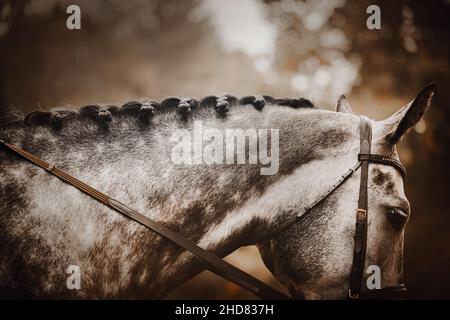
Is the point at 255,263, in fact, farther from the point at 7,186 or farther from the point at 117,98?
the point at 7,186

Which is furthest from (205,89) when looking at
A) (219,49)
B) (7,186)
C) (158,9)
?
(7,186)

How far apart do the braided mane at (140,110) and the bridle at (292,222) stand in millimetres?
209

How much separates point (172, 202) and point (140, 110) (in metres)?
0.56

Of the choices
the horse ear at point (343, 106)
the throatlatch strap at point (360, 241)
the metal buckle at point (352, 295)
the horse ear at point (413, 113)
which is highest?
the horse ear at point (343, 106)

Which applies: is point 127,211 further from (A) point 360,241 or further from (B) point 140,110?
(A) point 360,241

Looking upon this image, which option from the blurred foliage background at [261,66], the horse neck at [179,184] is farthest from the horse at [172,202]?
the blurred foliage background at [261,66]

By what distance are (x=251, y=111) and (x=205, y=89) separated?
14.6 ft

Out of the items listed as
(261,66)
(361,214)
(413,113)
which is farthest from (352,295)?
(261,66)

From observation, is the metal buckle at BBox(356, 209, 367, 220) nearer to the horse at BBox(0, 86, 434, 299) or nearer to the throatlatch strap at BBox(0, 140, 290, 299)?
the horse at BBox(0, 86, 434, 299)

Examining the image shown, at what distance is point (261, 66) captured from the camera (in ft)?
19.8

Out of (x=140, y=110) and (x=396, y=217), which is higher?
(x=140, y=110)

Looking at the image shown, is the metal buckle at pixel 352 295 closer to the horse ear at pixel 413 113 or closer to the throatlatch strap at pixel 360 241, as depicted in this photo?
the throatlatch strap at pixel 360 241

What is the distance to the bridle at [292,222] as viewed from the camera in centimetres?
147

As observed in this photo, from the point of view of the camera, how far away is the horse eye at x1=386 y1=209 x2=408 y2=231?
1571 millimetres
